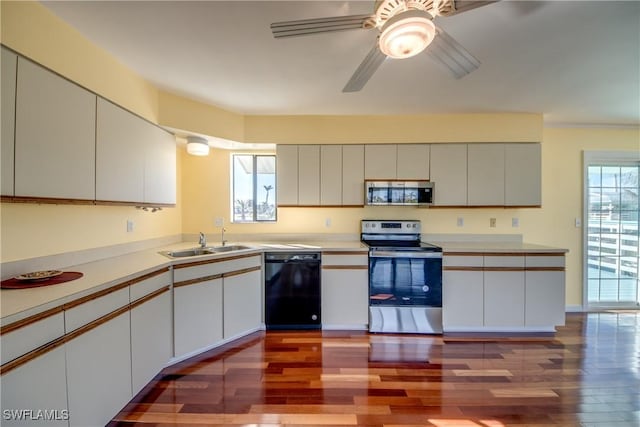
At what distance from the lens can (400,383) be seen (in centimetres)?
201

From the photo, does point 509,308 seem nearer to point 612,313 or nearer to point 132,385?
point 612,313

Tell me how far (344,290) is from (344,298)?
86 mm

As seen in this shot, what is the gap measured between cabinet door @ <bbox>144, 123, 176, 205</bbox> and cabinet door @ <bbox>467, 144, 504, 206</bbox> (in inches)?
128

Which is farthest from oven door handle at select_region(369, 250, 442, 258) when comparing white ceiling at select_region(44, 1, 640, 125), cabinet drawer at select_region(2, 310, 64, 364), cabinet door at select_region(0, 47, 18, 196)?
cabinet door at select_region(0, 47, 18, 196)

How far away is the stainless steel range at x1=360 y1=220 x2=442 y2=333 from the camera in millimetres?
2814

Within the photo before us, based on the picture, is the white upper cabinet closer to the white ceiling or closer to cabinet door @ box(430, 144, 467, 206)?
the white ceiling

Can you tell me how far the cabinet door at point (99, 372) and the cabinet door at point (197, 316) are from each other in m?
0.53

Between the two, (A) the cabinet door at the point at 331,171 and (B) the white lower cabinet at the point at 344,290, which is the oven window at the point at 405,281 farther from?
(A) the cabinet door at the point at 331,171

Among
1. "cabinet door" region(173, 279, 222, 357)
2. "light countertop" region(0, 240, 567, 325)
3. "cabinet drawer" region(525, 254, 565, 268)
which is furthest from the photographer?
"cabinet drawer" region(525, 254, 565, 268)

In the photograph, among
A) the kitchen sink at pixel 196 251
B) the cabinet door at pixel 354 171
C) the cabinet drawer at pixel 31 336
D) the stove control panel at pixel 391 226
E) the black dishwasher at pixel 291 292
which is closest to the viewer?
the cabinet drawer at pixel 31 336

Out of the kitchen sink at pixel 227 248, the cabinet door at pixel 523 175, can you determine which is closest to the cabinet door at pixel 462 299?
the cabinet door at pixel 523 175

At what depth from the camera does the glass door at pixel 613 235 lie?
11.5 ft

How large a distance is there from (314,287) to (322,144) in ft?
5.46

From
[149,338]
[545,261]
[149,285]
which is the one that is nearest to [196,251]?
[149,285]
